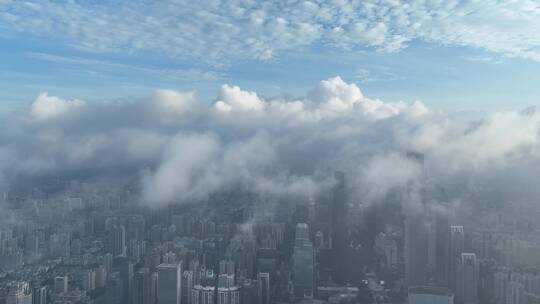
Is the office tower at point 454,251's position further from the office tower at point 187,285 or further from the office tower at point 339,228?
the office tower at point 187,285

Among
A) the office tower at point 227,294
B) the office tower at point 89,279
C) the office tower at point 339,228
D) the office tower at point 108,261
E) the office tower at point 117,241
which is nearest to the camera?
the office tower at point 227,294

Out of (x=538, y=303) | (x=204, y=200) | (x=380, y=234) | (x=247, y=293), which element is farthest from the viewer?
(x=204, y=200)

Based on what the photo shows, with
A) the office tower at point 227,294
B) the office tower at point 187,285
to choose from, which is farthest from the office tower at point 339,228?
the office tower at point 187,285

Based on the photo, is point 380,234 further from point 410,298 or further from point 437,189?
point 410,298

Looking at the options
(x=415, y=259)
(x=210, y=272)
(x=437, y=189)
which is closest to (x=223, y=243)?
(x=210, y=272)

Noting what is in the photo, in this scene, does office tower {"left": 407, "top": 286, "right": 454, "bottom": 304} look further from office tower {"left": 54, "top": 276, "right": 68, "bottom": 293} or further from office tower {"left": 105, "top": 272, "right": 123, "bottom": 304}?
office tower {"left": 54, "top": 276, "right": 68, "bottom": 293}

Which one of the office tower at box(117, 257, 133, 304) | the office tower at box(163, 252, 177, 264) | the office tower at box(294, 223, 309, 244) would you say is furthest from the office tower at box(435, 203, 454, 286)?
the office tower at box(117, 257, 133, 304)

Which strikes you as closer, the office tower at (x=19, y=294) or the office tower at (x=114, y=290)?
the office tower at (x=19, y=294)
